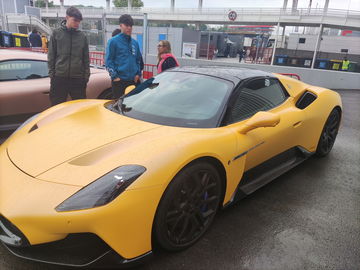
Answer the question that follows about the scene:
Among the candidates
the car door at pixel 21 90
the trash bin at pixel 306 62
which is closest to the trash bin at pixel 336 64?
the trash bin at pixel 306 62

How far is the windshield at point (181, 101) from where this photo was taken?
2465 millimetres

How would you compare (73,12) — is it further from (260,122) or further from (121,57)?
(260,122)

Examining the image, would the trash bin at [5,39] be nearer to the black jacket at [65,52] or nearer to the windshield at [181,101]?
the black jacket at [65,52]

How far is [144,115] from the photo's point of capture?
101 inches

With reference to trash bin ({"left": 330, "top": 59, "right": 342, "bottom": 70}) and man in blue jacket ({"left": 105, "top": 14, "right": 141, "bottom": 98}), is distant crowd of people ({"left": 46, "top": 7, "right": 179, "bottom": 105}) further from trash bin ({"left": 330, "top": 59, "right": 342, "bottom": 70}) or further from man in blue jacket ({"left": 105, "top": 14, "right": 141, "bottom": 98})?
trash bin ({"left": 330, "top": 59, "right": 342, "bottom": 70})

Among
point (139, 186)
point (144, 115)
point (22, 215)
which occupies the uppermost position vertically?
point (144, 115)

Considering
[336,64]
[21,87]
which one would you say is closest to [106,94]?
[21,87]

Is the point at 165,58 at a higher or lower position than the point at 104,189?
higher

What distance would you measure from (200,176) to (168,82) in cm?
123

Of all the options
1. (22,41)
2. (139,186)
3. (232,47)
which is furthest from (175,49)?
(139,186)

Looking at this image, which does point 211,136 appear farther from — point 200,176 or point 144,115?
point 144,115

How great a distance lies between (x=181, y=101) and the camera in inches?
105

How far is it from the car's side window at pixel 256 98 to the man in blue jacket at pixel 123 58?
2285 mm

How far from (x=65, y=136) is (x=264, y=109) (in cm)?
189
